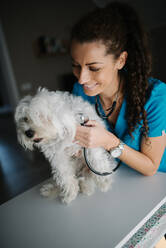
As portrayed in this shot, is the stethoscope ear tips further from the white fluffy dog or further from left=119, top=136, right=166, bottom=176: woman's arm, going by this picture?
left=119, top=136, right=166, bottom=176: woman's arm

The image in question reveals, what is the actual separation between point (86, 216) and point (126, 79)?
833mm

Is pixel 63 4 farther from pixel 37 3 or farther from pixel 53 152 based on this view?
pixel 53 152

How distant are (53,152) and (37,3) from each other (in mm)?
3975

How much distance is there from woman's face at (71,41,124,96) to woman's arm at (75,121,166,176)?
23 cm

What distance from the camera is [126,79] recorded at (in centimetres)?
123

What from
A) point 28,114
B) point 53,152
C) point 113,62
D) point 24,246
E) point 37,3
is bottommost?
point 24,246

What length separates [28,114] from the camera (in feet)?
3.29

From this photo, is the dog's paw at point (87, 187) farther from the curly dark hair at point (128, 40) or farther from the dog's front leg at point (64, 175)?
the curly dark hair at point (128, 40)

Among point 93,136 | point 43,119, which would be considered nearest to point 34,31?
point 43,119

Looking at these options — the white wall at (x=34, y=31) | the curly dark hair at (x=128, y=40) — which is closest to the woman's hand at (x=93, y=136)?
the curly dark hair at (x=128, y=40)

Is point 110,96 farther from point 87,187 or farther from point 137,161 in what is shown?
point 87,187

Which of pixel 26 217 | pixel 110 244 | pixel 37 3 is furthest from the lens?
pixel 37 3

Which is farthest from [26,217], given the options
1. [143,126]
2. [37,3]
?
[37,3]

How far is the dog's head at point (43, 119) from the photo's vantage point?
3.19ft
